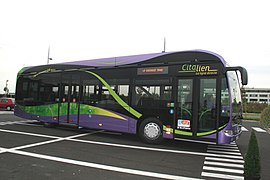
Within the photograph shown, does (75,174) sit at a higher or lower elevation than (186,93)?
lower

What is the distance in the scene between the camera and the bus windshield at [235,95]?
24.5 feet

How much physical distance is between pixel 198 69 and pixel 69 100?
661 cm

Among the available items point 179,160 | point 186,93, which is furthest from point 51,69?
point 179,160

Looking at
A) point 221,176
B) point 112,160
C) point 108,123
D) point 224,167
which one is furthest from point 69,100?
point 221,176

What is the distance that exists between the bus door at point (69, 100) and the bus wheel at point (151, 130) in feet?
12.2

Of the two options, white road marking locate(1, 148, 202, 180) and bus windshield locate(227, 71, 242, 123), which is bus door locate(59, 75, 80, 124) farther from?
bus windshield locate(227, 71, 242, 123)

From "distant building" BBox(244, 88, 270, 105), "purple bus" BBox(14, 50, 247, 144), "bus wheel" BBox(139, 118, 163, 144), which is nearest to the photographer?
"purple bus" BBox(14, 50, 247, 144)

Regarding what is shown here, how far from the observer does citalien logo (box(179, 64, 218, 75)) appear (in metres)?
7.58

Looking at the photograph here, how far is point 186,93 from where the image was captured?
7922 mm

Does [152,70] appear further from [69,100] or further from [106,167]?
[69,100]

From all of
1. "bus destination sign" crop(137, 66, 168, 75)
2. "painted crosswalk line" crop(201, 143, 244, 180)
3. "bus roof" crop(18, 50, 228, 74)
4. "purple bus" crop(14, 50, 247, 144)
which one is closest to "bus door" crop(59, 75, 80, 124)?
"purple bus" crop(14, 50, 247, 144)

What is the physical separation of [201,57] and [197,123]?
92.7 inches

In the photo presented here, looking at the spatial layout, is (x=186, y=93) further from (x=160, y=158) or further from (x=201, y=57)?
(x=160, y=158)

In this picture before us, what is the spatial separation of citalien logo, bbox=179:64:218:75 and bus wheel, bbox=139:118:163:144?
222 centimetres
